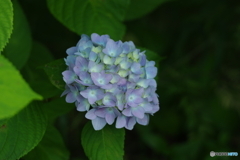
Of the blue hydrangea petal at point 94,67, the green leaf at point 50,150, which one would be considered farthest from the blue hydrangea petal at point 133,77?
the green leaf at point 50,150

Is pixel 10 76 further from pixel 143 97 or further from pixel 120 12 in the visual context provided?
pixel 120 12

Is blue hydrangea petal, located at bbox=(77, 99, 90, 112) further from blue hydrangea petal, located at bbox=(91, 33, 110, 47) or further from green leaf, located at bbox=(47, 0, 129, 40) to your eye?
A: green leaf, located at bbox=(47, 0, 129, 40)

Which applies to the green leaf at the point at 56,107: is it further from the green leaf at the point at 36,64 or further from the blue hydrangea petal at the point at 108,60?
the blue hydrangea petal at the point at 108,60

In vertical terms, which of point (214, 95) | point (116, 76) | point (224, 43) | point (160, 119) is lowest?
point (160, 119)

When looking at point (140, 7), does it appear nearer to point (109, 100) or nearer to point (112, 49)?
point (112, 49)

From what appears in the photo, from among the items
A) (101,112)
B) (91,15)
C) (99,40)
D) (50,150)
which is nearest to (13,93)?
(101,112)

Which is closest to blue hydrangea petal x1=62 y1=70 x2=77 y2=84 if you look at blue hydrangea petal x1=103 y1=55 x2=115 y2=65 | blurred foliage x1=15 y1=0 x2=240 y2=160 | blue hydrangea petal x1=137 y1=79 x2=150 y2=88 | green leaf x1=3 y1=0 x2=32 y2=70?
blue hydrangea petal x1=103 y1=55 x2=115 y2=65

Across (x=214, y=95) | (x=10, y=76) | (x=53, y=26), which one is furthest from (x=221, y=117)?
(x=10, y=76)
